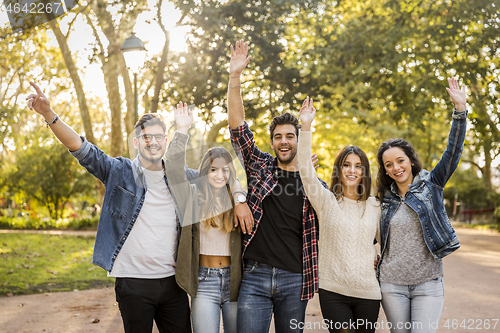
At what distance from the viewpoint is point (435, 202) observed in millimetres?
3277

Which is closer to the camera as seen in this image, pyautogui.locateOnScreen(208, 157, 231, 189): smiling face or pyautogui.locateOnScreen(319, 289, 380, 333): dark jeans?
pyautogui.locateOnScreen(319, 289, 380, 333): dark jeans

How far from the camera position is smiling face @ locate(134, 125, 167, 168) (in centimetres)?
330

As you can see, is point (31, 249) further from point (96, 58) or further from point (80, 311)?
point (80, 311)

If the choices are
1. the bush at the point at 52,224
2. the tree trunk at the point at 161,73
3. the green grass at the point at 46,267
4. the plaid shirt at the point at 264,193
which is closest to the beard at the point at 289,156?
the plaid shirt at the point at 264,193

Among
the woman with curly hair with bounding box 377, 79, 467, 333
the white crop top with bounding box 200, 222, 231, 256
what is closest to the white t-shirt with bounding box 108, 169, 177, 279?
the white crop top with bounding box 200, 222, 231, 256

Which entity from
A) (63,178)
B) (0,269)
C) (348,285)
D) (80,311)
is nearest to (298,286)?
(348,285)

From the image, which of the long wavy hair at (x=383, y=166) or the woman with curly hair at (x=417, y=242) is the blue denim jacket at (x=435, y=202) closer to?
the woman with curly hair at (x=417, y=242)

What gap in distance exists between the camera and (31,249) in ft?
39.9

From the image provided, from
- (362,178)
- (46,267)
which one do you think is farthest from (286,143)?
(46,267)

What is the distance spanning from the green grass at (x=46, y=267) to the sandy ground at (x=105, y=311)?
2.28 feet

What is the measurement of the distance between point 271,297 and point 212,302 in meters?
0.46

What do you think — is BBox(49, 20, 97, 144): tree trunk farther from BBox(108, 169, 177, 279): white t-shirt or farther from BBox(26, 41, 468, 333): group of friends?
BBox(108, 169, 177, 279): white t-shirt

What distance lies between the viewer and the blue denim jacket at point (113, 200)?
317 centimetres

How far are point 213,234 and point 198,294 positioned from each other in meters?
0.47
